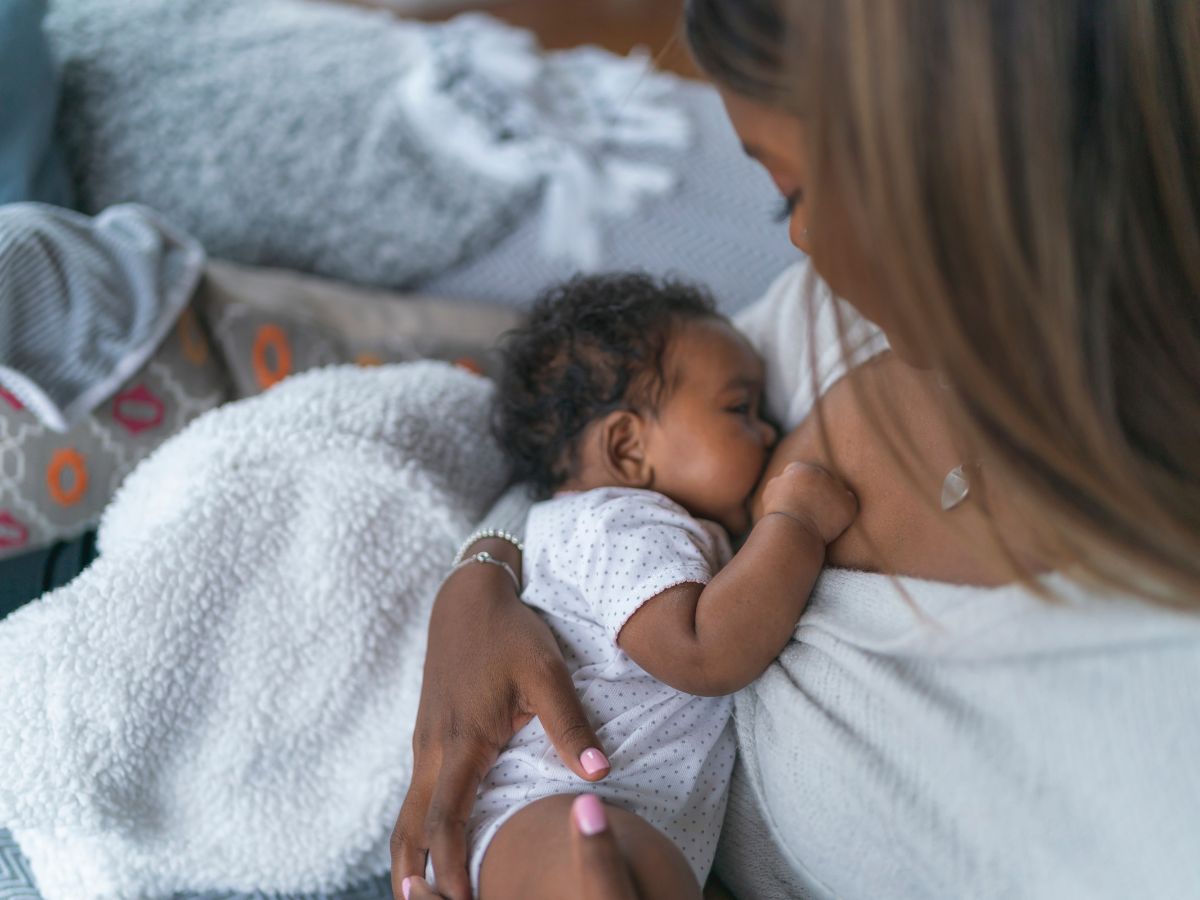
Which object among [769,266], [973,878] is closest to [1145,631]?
[973,878]

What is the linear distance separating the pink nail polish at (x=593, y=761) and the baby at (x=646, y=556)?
28 mm

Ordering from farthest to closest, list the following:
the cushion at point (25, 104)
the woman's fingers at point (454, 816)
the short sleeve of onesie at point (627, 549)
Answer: the cushion at point (25, 104)
the short sleeve of onesie at point (627, 549)
the woman's fingers at point (454, 816)

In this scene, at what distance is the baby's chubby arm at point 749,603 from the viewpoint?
0.79 m

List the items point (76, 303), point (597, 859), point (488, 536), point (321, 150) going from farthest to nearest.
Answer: point (321, 150) < point (76, 303) < point (488, 536) < point (597, 859)

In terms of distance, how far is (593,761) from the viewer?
766 millimetres

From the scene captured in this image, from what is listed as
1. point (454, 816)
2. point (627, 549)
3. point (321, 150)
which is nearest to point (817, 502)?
point (627, 549)

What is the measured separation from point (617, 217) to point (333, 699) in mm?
842

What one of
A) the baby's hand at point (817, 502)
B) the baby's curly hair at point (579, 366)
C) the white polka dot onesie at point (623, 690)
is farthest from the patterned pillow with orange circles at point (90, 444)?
the baby's hand at point (817, 502)

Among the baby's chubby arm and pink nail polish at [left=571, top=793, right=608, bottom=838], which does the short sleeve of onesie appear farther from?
pink nail polish at [left=571, top=793, right=608, bottom=838]

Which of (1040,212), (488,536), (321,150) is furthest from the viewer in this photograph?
(321,150)

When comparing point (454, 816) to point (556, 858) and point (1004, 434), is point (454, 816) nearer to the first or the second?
point (556, 858)

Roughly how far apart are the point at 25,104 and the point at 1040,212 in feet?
4.18

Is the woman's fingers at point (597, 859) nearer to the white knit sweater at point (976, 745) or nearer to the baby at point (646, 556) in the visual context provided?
the baby at point (646, 556)

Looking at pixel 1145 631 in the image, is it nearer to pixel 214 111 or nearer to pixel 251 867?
pixel 251 867
